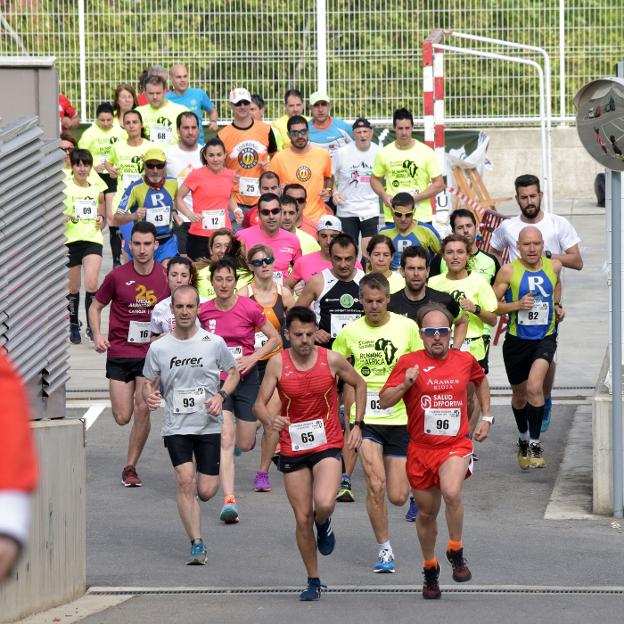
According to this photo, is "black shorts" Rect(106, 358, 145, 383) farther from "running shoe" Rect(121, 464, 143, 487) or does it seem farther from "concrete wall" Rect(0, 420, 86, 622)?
"concrete wall" Rect(0, 420, 86, 622)

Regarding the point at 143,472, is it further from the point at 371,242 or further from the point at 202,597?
the point at 202,597

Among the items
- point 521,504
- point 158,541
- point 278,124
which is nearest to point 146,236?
point 158,541

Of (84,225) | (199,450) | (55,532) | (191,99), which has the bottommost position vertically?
(55,532)

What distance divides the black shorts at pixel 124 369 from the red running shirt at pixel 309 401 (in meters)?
3.11

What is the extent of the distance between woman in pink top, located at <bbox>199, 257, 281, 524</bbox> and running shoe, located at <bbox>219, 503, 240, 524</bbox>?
0.60 feet

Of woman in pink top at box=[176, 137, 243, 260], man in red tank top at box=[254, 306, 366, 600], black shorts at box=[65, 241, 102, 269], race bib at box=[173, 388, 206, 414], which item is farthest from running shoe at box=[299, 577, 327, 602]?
black shorts at box=[65, 241, 102, 269]

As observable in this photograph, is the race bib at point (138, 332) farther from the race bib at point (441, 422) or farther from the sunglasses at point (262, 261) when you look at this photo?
the race bib at point (441, 422)

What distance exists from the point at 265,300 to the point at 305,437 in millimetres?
3251

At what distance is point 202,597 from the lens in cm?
888

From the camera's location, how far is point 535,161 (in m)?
27.5

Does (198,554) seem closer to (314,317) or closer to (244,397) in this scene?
(314,317)

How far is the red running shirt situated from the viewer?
895 cm

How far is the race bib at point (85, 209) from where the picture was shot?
17.2 m

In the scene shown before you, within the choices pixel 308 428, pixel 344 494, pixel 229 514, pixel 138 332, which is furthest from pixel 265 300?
pixel 308 428
